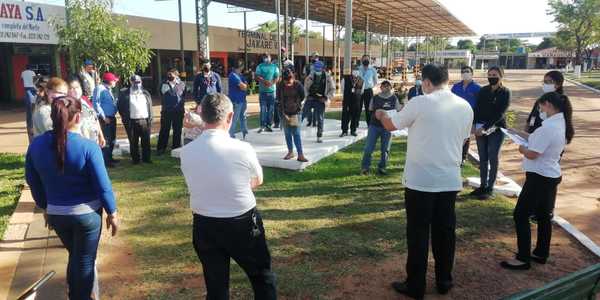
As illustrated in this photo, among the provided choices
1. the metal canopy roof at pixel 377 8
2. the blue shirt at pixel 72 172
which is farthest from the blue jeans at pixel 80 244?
the metal canopy roof at pixel 377 8

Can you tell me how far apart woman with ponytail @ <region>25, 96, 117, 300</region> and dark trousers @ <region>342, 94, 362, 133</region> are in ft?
24.6

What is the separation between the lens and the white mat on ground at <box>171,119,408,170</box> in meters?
7.70

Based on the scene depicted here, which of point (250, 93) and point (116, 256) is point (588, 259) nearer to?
point (116, 256)

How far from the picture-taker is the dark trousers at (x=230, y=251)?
262 cm

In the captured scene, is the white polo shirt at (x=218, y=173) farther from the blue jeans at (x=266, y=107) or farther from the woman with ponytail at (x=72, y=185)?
the blue jeans at (x=266, y=107)

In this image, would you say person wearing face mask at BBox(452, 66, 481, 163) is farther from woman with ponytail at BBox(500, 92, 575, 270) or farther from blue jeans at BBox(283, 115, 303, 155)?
woman with ponytail at BBox(500, 92, 575, 270)

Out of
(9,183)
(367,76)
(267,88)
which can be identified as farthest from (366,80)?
(9,183)

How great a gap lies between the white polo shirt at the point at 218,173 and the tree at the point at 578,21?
183ft

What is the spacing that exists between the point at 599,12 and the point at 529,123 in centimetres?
5314

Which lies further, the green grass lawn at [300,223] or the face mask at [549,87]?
the face mask at [549,87]

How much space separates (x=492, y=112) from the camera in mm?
5883

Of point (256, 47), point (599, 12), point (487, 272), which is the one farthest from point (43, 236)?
point (599, 12)

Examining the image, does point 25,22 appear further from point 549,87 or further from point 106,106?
point 549,87

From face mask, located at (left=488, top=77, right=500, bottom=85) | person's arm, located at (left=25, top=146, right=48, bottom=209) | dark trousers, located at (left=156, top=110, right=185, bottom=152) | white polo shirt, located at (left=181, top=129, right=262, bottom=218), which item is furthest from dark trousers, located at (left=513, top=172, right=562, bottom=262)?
dark trousers, located at (left=156, top=110, right=185, bottom=152)
